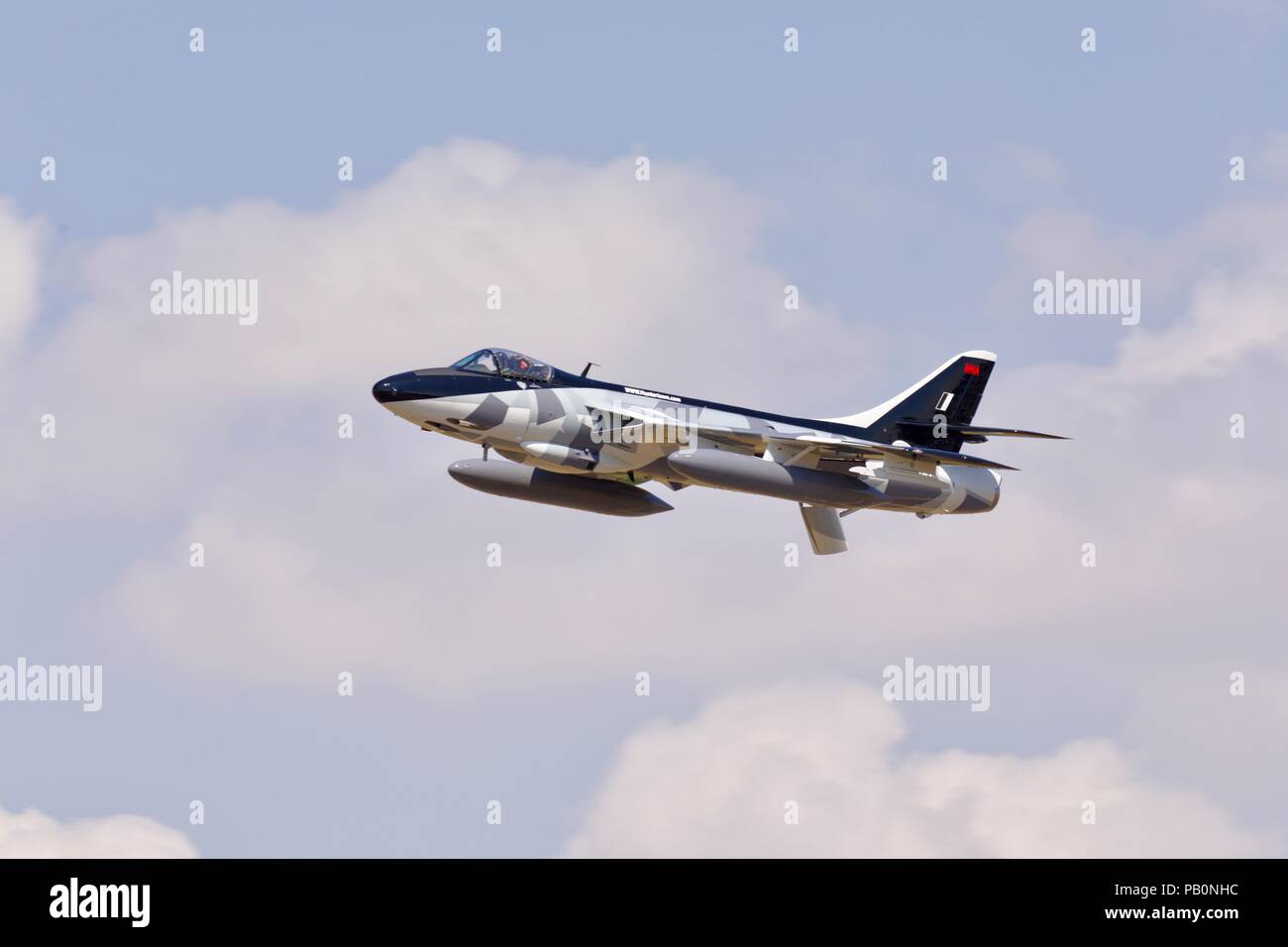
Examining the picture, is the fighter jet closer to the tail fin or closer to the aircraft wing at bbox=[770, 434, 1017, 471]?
the aircraft wing at bbox=[770, 434, 1017, 471]

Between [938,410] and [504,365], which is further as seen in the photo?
[938,410]

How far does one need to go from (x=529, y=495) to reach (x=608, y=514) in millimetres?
2200

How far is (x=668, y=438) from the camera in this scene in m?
47.6

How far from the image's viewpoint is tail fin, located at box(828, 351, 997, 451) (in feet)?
173

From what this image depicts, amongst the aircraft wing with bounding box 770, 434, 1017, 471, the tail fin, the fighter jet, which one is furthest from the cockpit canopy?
the tail fin

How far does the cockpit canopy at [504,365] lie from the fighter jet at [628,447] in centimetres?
3

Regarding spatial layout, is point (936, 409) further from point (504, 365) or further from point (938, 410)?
point (504, 365)

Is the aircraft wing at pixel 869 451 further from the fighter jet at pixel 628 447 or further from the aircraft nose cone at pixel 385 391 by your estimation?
the aircraft nose cone at pixel 385 391

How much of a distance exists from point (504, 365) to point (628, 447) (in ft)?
11.6

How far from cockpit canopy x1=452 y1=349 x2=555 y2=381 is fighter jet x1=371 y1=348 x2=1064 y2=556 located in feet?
0.10

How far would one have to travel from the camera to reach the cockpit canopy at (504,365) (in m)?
47.8

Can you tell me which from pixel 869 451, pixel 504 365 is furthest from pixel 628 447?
pixel 869 451

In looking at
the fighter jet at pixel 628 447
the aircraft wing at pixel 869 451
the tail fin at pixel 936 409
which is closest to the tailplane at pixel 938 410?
the tail fin at pixel 936 409

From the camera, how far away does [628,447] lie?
47656mm
